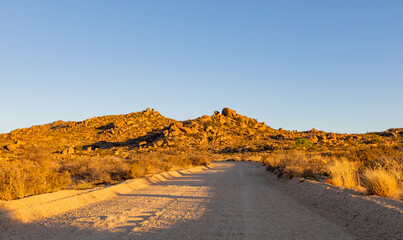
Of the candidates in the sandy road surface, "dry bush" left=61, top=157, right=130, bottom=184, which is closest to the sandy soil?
the sandy road surface

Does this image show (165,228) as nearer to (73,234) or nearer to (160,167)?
(73,234)

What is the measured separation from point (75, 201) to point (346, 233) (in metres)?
7.86

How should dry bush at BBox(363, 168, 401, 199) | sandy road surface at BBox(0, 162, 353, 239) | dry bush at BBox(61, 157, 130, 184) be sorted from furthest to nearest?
dry bush at BBox(61, 157, 130, 184) → dry bush at BBox(363, 168, 401, 199) → sandy road surface at BBox(0, 162, 353, 239)

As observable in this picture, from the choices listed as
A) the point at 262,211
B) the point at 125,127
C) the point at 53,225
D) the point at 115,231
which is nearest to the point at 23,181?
the point at 53,225

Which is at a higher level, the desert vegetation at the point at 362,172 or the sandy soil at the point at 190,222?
the desert vegetation at the point at 362,172

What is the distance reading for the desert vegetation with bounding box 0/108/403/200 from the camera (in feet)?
30.8

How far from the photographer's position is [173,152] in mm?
39750

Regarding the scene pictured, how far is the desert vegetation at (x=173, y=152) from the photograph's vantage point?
9398mm

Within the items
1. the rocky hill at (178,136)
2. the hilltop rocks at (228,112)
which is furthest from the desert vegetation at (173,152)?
the rocky hill at (178,136)

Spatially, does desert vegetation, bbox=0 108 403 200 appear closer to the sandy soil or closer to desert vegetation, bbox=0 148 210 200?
desert vegetation, bbox=0 148 210 200

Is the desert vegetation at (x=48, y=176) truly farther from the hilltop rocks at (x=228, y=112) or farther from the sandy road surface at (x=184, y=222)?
the hilltop rocks at (x=228, y=112)

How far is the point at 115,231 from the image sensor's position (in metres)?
5.34

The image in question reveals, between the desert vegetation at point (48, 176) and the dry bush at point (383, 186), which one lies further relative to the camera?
the desert vegetation at point (48, 176)

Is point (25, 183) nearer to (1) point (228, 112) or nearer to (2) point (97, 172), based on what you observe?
(2) point (97, 172)
